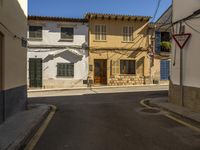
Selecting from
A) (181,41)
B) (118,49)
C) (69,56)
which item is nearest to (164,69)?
(118,49)

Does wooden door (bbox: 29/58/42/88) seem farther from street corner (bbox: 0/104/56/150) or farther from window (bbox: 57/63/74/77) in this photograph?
street corner (bbox: 0/104/56/150)

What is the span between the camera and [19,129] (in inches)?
331

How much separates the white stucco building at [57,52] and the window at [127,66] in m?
3.41

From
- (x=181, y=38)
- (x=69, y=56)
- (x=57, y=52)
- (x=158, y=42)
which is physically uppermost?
(x=158, y=42)

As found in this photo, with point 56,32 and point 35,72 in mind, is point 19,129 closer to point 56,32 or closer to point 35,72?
point 35,72

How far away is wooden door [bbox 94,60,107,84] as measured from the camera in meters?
28.7

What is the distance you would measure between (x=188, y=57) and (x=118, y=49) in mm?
16480

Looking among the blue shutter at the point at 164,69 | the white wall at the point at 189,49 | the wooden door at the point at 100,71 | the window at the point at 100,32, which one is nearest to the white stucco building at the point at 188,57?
the white wall at the point at 189,49

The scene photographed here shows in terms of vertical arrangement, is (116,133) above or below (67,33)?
below

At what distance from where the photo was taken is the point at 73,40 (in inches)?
1087

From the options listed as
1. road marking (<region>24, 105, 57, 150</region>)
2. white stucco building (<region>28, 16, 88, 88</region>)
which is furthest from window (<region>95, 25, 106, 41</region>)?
road marking (<region>24, 105, 57, 150</region>)

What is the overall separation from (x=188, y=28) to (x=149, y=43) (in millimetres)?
17123

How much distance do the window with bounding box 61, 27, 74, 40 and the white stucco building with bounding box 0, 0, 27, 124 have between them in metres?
14.6

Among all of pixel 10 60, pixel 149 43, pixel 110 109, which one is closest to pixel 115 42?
pixel 149 43
